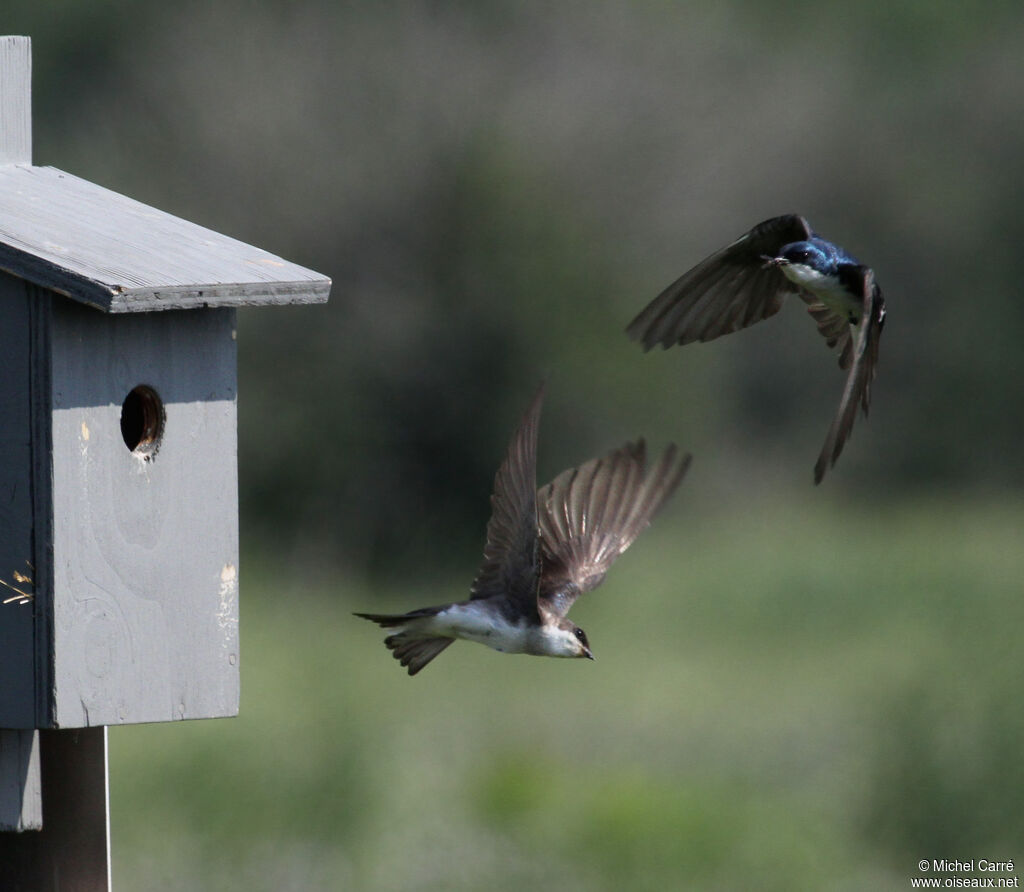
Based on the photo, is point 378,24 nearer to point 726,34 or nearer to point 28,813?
point 726,34

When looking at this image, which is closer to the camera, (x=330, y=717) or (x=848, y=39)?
(x=330, y=717)

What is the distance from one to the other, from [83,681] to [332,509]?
35.2ft

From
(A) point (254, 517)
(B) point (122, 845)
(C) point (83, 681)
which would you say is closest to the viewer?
(C) point (83, 681)

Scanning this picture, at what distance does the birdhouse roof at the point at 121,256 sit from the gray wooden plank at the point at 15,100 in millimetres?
29

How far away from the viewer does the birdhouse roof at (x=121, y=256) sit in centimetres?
315

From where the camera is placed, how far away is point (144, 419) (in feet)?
11.1

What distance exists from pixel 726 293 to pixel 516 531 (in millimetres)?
906

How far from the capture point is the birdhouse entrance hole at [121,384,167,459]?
3342mm

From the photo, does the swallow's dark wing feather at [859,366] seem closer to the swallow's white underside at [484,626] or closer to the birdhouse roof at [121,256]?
the swallow's white underside at [484,626]

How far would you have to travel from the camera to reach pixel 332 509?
1397 centimetres

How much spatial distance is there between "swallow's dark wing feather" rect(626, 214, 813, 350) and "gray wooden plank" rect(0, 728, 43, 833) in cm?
139

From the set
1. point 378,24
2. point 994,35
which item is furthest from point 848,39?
point 378,24

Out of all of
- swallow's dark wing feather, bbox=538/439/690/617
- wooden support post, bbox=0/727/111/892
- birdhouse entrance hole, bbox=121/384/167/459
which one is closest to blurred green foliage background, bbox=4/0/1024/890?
swallow's dark wing feather, bbox=538/439/690/617

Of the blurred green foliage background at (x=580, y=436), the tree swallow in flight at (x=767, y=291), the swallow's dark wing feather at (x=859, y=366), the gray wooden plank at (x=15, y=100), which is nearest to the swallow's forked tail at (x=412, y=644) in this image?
the tree swallow in flight at (x=767, y=291)
